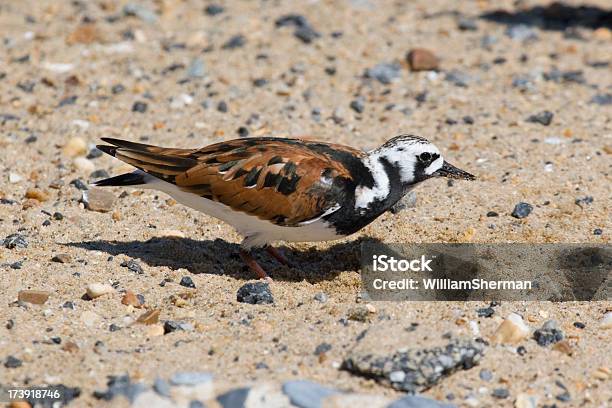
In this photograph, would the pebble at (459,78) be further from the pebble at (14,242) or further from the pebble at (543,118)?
the pebble at (14,242)

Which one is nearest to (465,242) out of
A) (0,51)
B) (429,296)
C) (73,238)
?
(429,296)

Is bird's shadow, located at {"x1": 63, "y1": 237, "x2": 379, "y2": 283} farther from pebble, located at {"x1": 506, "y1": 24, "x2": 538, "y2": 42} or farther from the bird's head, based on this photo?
pebble, located at {"x1": 506, "y1": 24, "x2": 538, "y2": 42}

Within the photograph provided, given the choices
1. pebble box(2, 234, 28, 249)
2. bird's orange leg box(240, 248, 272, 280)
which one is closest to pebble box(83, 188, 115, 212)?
pebble box(2, 234, 28, 249)

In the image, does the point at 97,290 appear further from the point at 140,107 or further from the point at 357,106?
the point at 357,106

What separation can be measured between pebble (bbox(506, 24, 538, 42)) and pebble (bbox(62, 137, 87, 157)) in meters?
4.64

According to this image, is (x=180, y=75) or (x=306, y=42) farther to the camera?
(x=306, y=42)

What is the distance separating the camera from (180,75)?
341 inches

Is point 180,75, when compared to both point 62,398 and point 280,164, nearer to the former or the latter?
point 280,164

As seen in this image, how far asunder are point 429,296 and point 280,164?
124 cm

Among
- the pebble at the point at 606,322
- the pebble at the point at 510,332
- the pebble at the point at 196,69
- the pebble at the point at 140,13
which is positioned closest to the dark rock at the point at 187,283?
the pebble at the point at 510,332

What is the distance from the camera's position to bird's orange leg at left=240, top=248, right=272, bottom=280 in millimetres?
5871

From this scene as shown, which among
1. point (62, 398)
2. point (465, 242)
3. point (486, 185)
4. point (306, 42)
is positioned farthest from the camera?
point (306, 42)

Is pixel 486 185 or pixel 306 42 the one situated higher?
pixel 306 42

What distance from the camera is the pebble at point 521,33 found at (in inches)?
372
